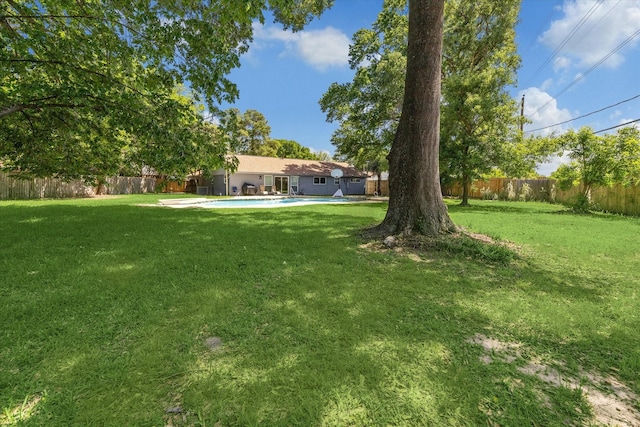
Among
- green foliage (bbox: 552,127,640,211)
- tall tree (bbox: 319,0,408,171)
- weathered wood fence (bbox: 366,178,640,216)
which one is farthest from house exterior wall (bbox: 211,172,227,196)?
green foliage (bbox: 552,127,640,211)

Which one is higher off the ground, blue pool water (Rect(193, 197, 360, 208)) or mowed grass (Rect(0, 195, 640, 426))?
blue pool water (Rect(193, 197, 360, 208))

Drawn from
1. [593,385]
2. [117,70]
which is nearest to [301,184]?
[117,70]

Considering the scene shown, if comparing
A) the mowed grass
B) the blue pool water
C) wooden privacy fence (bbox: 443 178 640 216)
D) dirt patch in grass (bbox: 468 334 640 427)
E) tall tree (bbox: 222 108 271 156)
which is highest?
tall tree (bbox: 222 108 271 156)

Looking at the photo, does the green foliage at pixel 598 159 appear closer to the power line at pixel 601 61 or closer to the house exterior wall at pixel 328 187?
the power line at pixel 601 61

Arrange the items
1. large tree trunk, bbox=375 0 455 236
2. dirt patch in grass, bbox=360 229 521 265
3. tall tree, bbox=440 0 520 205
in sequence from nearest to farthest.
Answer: dirt patch in grass, bbox=360 229 521 265, large tree trunk, bbox=375 0 455 236, tall tree, bbox=440 0 520 205

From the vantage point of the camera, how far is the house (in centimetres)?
2584

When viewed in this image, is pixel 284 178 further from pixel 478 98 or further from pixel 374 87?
pixel 478 98

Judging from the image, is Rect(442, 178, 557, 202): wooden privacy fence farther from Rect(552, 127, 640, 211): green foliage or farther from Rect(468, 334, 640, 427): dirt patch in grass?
Rect(468, 334, 640, 427): dirt patch in grass

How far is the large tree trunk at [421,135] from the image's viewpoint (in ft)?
19.3

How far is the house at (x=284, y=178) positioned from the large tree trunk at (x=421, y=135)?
19294mm

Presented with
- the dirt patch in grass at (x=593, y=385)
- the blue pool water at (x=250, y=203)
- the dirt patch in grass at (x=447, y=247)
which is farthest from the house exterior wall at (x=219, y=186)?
the dirt patch in grass at (x=593, y=385)

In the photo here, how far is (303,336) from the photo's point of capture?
2.52 metres

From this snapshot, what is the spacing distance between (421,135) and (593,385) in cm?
482

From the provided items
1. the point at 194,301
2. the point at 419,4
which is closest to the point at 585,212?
the point at 419,4
